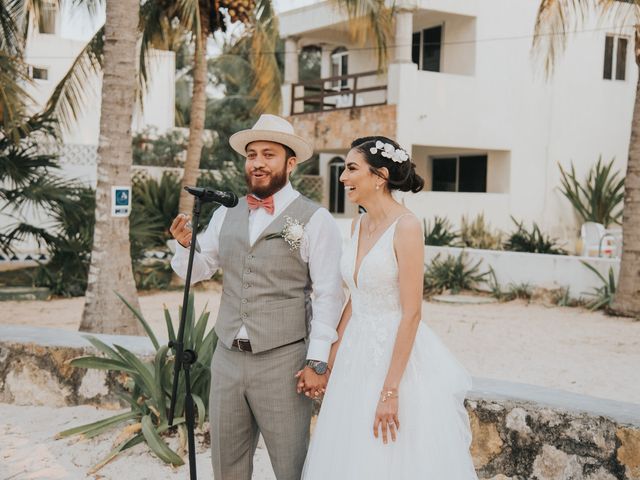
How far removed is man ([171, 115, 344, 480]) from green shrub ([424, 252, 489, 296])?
1047 cm

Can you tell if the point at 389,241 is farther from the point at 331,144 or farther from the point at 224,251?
the point at 331,144

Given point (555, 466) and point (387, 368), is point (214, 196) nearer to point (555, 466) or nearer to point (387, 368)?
point (387, 368)

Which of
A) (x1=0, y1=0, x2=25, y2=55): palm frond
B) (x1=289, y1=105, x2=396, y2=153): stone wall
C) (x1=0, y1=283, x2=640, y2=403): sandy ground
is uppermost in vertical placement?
(x1=0, y1=0, x2=25, y2=55): palm frond

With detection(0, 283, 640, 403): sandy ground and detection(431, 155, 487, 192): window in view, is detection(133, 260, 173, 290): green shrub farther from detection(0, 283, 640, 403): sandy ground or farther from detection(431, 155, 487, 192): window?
detection(431, 155, 487, 192): window

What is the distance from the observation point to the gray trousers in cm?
349

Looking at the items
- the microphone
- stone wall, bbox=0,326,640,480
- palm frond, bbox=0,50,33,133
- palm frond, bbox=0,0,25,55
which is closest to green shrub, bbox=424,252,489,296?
palm frond, bbox=0,50,33,133

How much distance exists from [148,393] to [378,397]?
2278mm

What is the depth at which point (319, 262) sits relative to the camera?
3.50 meters

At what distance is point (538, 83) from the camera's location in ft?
64.8

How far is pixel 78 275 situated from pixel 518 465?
34.2 ft

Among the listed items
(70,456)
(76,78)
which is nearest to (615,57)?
(76,78)

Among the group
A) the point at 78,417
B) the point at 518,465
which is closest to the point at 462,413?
the point at 518,465

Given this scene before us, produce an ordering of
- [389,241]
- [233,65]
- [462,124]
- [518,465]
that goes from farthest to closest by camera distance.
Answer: [233,65], [462,124], [518,465], [389,241]

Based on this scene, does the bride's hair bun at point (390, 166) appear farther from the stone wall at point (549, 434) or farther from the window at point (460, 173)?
the window at point (460, 173)
